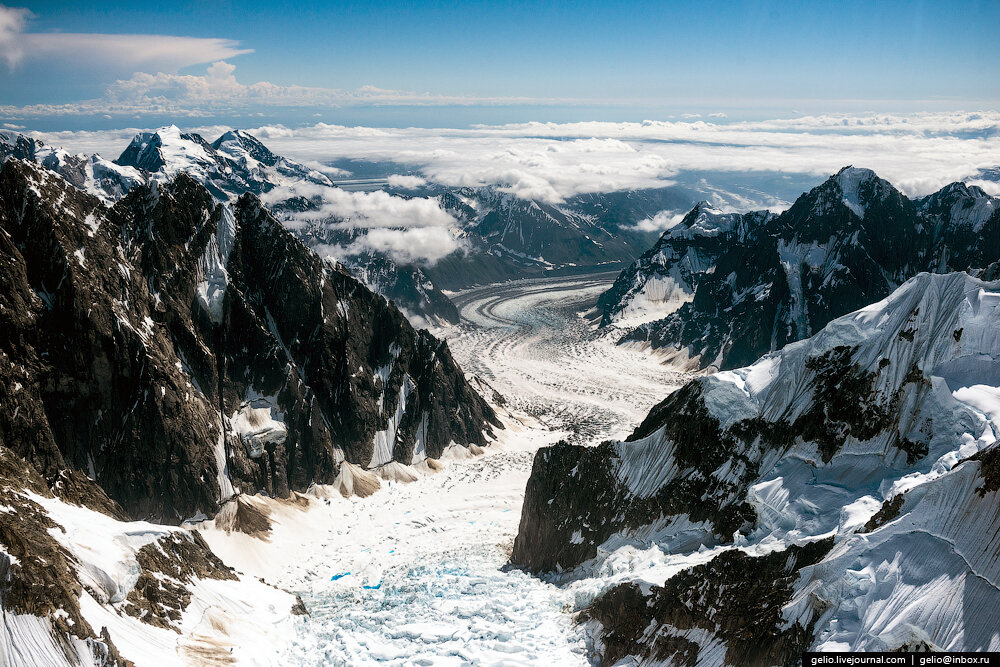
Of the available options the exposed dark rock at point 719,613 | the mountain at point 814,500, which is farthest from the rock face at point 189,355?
the exposed dark rock at point 719,613

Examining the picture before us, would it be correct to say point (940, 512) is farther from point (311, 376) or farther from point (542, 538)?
point (311, 376)

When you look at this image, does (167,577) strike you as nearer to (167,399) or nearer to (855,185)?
(167,399)

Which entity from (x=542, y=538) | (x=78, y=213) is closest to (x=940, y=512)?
(x=542, y=538)

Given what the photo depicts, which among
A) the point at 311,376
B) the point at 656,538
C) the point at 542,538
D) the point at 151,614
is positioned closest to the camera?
the point at 151,614

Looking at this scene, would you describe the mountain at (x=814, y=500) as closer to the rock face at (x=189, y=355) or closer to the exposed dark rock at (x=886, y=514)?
the exposed dark rock at (x=886, y=514)

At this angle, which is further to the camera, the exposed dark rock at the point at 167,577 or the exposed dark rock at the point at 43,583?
the exposed dark rock at the point at 167,577

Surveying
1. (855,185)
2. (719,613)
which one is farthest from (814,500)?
(855,185)

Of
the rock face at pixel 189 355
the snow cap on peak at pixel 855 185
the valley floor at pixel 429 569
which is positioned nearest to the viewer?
the valley floor at pixel 429 569
